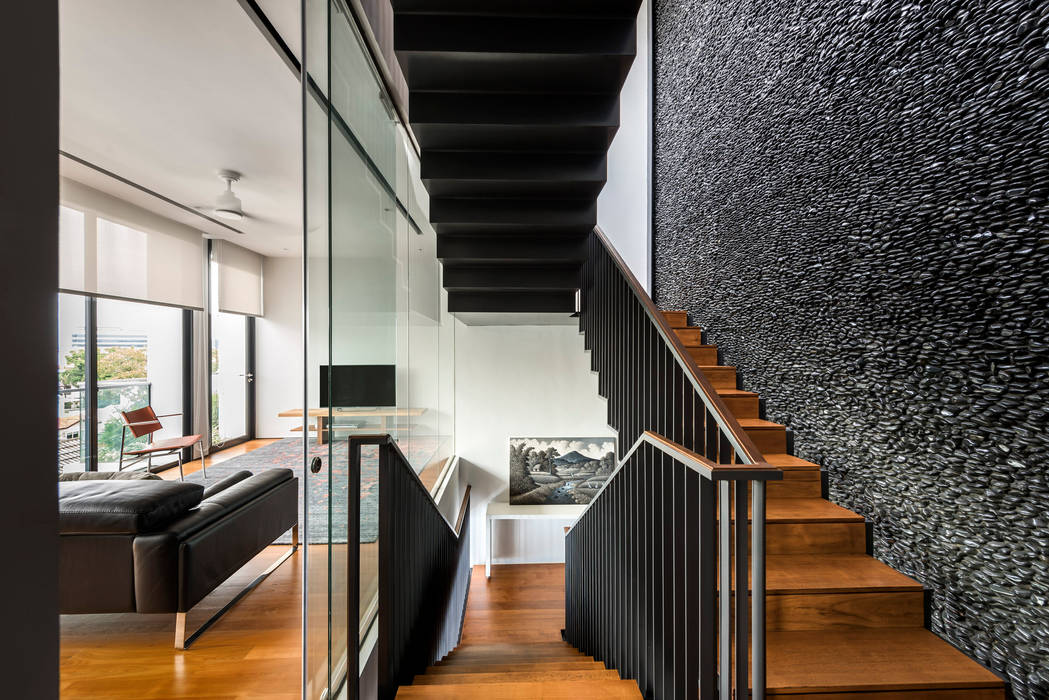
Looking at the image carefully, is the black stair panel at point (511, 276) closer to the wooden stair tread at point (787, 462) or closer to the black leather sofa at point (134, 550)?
the wooden stair tread at point (787, 462)

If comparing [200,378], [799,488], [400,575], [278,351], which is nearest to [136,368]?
[200,378]

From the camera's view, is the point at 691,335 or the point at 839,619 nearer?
the point at 839,619

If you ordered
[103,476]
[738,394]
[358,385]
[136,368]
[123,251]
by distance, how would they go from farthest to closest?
[136,368]
[123,251]
[738,394]
[103,476]
[358,385]

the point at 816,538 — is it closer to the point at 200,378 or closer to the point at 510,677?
the point at 510,677

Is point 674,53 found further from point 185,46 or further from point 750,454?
point 750,454

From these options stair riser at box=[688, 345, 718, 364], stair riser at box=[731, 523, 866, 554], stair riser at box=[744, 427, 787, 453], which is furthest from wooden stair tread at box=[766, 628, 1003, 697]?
stair riser at box=[688, 345, 718, 364]

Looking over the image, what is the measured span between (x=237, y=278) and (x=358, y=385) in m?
5.89

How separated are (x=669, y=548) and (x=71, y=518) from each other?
245 centimetres

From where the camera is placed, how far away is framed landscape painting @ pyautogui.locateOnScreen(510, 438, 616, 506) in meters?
5.45

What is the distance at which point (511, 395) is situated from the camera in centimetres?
552

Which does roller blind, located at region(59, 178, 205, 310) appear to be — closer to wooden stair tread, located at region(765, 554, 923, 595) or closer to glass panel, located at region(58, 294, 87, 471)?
glass panel, located at region(58, 294, 87, 471)

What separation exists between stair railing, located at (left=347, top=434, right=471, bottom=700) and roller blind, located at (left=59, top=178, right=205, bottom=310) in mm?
3425

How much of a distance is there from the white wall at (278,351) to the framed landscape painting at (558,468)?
4118 millimetres

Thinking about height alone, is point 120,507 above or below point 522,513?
above
